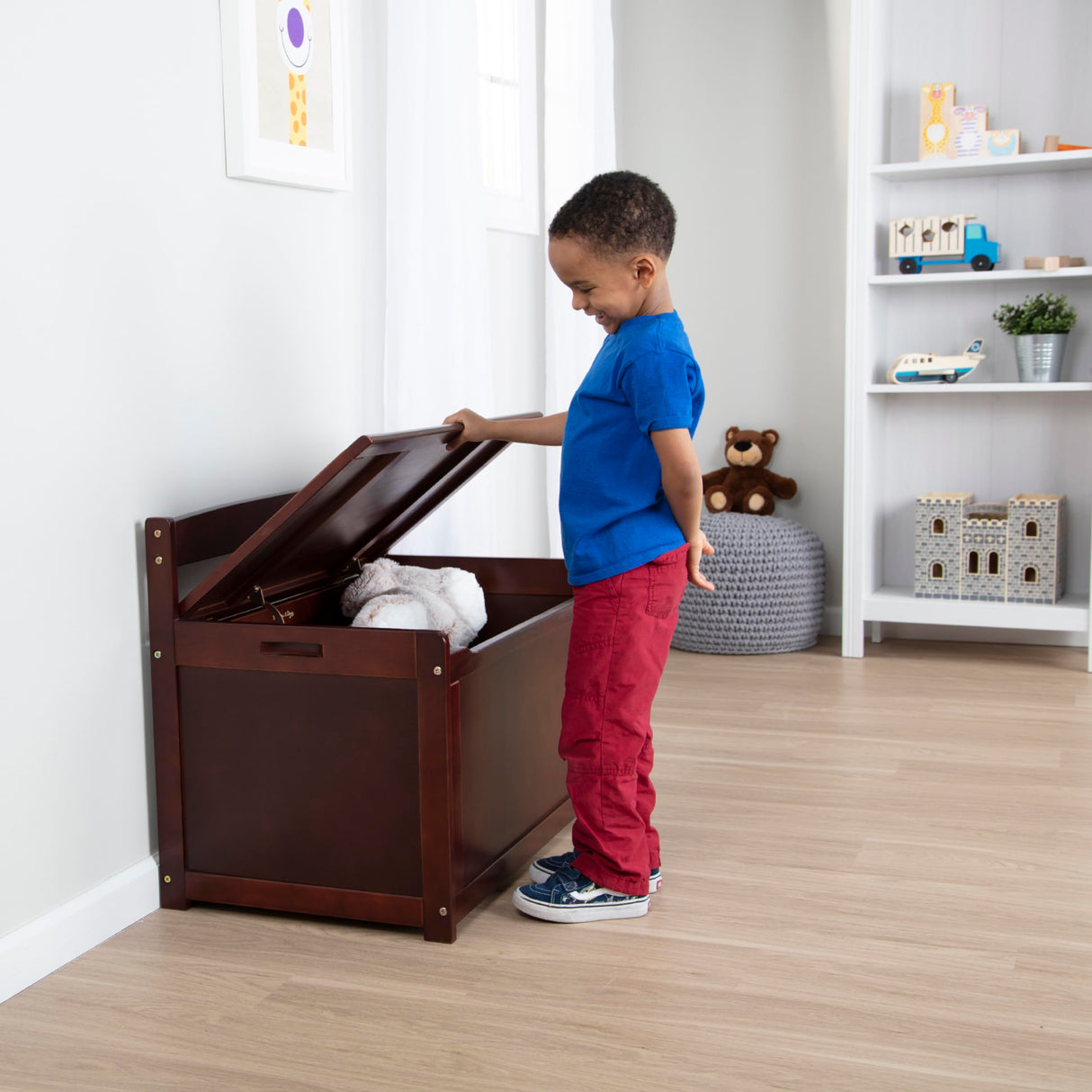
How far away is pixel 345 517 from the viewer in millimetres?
1807

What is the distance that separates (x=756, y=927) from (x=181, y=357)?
1079 mm

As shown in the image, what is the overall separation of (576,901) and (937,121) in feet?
7.55

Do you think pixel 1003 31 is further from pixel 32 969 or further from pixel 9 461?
pixel 32 969

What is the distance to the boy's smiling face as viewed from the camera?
158 centimetres

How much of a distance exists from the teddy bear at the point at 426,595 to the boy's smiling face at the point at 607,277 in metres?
0.52

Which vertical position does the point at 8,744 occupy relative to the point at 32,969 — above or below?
above

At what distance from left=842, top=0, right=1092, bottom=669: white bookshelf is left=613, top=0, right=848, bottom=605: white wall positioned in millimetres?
194

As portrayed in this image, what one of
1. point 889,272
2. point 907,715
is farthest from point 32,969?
point 889,272

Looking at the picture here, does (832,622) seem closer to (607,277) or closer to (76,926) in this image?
(607,277)

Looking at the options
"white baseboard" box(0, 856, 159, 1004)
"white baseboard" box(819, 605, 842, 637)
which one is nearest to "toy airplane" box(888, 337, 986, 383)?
"white baseboard" box(819, 605, 842, 637)

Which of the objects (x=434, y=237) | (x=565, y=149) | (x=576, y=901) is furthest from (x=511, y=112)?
(x=576, y=901)

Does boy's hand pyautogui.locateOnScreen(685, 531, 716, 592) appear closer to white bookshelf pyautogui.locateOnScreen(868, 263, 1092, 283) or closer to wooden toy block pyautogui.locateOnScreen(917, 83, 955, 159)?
white bookshelf pyautogui.locateOnScreen(868, 263, 1092, 283)

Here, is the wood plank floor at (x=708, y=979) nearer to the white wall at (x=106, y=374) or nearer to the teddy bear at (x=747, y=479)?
the white wall at (x=106, y=374)

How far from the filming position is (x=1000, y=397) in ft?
10.8
